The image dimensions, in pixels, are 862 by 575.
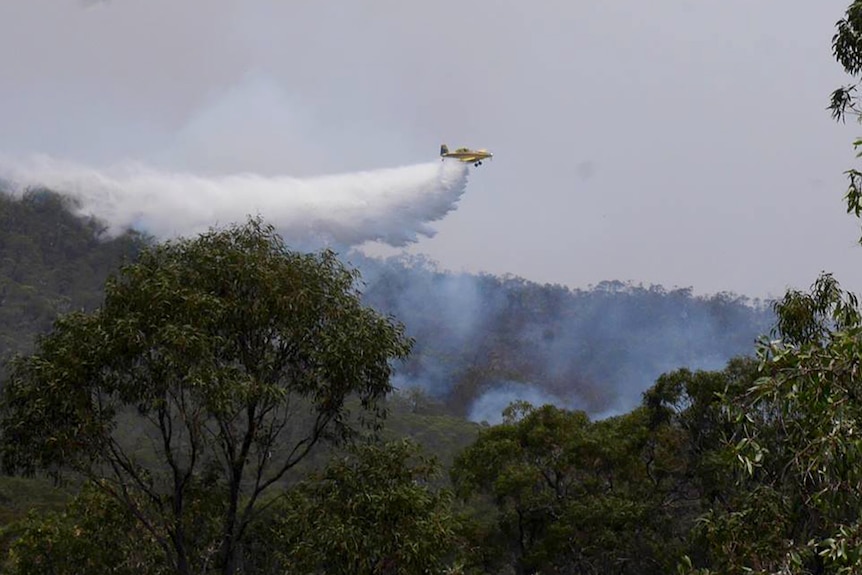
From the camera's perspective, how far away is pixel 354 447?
14.5m

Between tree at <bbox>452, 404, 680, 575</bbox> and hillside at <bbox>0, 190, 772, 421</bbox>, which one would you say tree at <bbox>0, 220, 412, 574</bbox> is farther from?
hillside at <bbox>0, 190, 772, 421</bbox>

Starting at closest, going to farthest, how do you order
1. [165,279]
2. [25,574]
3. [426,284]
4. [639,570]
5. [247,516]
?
[165,279] → [247,516] → [25,574] → [639,570] → [426,284]

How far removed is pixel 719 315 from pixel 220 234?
554 feet

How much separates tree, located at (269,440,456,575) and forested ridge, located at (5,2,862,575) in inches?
1.6

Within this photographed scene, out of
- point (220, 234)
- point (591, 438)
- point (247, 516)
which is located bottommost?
point (247, 516)

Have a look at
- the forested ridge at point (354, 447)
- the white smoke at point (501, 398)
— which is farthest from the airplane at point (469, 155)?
the white smoke at point (501, 398)

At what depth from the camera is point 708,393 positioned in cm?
2525

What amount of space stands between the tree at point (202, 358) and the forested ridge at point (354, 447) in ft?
0.15

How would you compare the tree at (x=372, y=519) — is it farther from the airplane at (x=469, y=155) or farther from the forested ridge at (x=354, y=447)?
the airplane at (x=469, y=155)

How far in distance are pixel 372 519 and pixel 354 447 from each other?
1552mm

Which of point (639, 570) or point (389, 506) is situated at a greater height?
point (639, 570)

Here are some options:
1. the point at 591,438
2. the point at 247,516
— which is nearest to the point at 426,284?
the point at 591,438

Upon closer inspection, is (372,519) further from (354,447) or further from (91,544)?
(91,544)

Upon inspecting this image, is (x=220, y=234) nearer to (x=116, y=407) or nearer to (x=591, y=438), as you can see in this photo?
(x=116, y=407)
